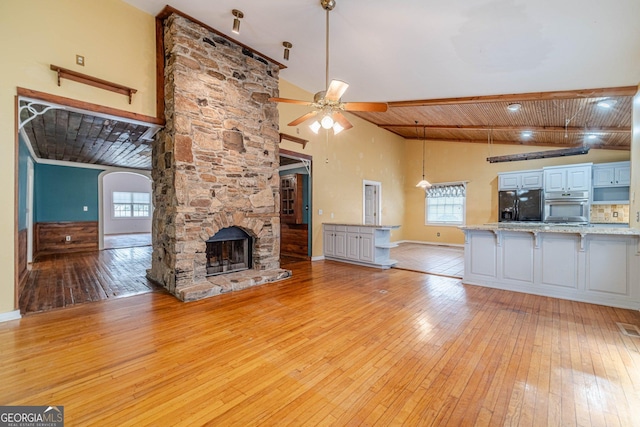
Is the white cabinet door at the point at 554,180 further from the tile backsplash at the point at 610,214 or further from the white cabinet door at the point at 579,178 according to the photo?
the tile backsplash at the point at 610,214

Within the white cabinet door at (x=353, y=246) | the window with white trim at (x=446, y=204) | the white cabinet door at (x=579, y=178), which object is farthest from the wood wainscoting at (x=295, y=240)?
the white cabinet door at (x=579, y=178)

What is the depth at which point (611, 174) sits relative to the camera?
6301 mm

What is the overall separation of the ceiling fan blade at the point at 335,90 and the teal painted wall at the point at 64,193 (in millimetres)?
8576

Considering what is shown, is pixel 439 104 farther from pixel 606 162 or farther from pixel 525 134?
pixel 606 162

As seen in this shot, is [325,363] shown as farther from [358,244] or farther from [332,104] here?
[358,244]

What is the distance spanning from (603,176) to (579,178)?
429mm

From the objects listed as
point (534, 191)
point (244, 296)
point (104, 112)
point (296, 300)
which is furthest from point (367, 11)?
point (534, 191)

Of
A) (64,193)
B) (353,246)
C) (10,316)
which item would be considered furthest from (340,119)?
(64,193)

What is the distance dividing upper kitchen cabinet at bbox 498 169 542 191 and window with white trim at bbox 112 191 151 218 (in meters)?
14.8

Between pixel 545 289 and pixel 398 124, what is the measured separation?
18.9ft

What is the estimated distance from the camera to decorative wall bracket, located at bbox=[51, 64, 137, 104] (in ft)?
10.5

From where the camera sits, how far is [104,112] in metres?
3.51

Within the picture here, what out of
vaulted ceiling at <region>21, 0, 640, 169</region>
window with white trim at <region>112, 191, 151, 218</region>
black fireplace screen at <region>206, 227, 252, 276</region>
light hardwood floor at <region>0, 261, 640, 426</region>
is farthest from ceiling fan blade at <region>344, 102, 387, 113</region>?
window with white trim at <region>112, 191, 151, 218</region>

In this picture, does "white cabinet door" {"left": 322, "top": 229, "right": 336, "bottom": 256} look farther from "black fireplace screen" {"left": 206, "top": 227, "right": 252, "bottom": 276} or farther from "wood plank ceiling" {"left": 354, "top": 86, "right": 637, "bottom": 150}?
"wood plank ceiling" {"left": 354, "top": 86, "right": 637, "bottom": 150}
